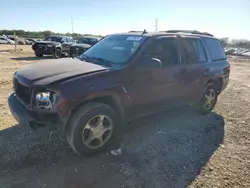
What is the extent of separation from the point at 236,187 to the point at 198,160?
671 millimetres

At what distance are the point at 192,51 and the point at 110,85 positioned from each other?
231 centimetres

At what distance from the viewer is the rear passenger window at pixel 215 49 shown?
17.6ft

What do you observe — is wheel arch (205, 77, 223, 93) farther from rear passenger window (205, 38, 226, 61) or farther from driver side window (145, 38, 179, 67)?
driver side window (145, 38, 179, 67)

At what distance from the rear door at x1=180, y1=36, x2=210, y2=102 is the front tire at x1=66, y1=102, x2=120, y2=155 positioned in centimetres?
185

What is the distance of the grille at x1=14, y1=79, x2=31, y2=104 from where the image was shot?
128 inches

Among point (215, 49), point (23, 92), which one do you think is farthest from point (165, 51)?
point (23, 92)

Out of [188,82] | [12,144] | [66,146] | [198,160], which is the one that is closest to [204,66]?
[188,82]

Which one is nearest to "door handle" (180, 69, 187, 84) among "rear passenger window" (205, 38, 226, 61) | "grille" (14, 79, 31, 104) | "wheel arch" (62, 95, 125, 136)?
"rear passenger window" (205, 38, 226, 61)

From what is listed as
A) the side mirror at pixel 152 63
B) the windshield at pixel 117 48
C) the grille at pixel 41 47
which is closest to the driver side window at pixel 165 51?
the side mirror at pixel 152 63

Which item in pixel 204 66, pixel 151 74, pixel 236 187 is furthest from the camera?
pixel 204 66

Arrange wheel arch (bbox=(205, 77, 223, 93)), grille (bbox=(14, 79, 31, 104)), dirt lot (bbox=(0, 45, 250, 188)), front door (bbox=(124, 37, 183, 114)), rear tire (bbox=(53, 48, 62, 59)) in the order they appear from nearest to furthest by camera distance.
→ dirt lot (bbox=(0, 45, 250, 188))
grille (bbox=(14, 79, 31, 104))
front door (bbox=(124, 37, 183, 114))
wheel arch (bbox=(205, 77, 223, 93))
rear tire (bbox=(53, 48, 62, 59))

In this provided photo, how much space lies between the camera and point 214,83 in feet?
18.2

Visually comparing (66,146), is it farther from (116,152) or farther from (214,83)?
(214,83)

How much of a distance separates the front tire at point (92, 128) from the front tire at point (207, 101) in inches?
104
